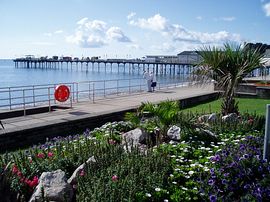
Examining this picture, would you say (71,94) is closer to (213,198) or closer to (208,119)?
(208,119)

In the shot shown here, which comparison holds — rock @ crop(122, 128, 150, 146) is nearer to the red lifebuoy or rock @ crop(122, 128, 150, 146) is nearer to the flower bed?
the flower bed

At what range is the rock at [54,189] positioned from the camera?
3.76 meters

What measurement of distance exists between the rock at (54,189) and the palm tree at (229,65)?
19.8 feet

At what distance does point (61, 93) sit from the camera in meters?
13.0

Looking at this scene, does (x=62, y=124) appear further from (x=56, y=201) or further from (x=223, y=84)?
(x=56, y=201)

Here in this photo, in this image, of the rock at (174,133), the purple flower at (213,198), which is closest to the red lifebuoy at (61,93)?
the rock at (174,133)

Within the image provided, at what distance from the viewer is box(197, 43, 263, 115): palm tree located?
8.90 metres

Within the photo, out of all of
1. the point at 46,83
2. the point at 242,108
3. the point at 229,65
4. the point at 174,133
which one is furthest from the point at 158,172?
the point at 46,83

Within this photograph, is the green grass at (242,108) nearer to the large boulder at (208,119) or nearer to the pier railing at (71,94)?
the pier railing at (71,94)

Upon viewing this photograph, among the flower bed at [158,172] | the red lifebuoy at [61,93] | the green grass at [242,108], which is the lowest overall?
the green grass at [242,108]

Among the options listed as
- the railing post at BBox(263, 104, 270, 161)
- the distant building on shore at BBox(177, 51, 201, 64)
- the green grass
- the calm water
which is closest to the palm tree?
the distant building on shore at BBox(177, 51, 201, 64)

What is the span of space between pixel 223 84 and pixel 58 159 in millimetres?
5433

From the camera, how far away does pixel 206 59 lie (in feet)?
30.1

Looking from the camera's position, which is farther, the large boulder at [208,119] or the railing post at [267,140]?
the large boulder at [208,119]
